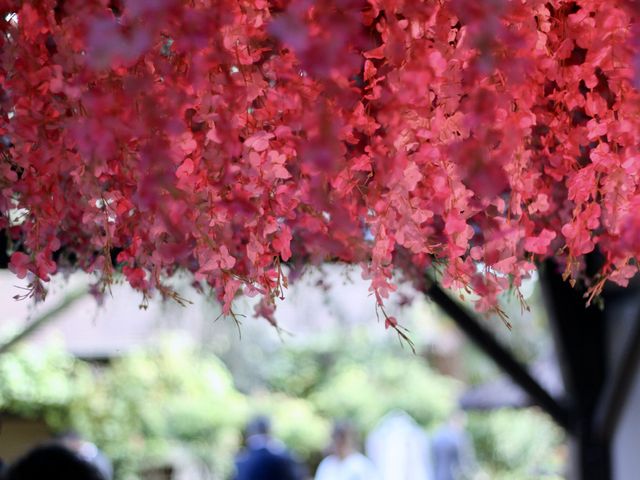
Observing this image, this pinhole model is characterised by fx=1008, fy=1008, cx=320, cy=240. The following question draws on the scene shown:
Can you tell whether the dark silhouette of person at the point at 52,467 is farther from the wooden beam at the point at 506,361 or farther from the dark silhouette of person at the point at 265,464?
the dark silhouette of person at the point at 265,464

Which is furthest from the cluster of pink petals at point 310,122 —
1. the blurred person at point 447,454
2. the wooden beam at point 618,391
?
the blurred person at point 447,454

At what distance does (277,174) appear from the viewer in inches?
57.4

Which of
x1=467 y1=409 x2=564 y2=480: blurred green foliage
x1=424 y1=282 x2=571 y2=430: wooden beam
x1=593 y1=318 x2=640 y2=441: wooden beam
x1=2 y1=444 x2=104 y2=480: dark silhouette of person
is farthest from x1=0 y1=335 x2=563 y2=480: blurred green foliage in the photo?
x1=593 y1=318 x2=640 y2=441: wooden beam

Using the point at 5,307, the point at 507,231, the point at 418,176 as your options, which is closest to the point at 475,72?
the point at 418,176

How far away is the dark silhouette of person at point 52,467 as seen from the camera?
4.12m

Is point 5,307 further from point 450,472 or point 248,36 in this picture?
point 248,36

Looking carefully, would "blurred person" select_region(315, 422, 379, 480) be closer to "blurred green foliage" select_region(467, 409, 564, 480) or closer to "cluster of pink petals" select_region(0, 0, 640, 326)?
"blurred green foliage" select_region(467, 409, 564, 480)

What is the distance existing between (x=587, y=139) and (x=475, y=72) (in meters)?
0.55

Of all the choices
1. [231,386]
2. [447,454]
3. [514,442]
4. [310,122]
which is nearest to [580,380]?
[310,122]

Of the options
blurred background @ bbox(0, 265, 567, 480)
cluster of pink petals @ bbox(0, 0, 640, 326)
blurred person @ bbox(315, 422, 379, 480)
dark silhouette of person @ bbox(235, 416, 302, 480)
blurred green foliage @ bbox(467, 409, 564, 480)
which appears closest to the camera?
cluster of pink petals @ bbox(0, 0, 640, 326)

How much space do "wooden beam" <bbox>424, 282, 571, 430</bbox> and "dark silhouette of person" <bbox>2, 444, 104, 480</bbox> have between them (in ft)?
5.41

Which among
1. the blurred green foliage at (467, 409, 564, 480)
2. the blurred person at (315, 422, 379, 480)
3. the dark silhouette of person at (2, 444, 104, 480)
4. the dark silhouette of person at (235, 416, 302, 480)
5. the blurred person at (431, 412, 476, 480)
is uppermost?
the dark silhouette of person at (2, 444, 104, 480)

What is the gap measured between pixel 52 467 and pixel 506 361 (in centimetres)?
201

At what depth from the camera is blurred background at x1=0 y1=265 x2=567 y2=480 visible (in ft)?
33.2
